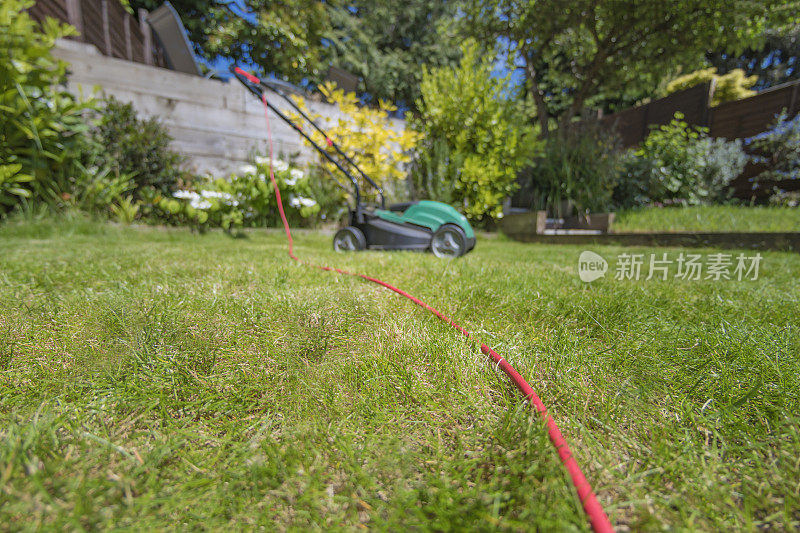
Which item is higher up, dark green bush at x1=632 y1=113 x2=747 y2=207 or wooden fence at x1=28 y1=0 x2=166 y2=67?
wooden fence at x1=28 y1=0 x2=166 y2=67

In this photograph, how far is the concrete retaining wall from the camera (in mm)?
4594

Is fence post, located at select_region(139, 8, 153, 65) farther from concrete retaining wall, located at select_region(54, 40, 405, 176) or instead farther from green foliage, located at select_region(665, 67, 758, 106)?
green foliage, located at select_region(665, 67, 758, 106)

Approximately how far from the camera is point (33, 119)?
3467 mm

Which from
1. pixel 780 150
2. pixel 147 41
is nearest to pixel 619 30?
pixel 780 150

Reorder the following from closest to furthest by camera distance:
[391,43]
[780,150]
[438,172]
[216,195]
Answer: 1. [216,195]
2. [438,172]
3. [780,150]
4. [391,43]

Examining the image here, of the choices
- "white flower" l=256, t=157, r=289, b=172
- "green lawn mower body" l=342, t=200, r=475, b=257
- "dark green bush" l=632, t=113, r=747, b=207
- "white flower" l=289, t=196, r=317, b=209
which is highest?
"dark green bush" l=632, t=113, r=747, b=207

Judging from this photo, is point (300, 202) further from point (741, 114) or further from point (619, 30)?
point (741, 114)

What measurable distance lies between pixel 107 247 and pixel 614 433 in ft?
12.5

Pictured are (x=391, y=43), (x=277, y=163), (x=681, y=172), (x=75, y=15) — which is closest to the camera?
(x=277, y=163)

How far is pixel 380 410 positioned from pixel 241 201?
14.9ft

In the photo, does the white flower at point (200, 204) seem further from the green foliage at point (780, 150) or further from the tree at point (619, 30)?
the green foliage at point (780, 150)

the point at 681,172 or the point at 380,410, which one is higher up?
the point at 681,172

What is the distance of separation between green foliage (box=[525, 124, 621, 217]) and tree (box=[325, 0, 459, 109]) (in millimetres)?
10966

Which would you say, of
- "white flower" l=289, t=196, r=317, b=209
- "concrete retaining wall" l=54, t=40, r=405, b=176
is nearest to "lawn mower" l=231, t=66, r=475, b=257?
"white flower" l=289, t=196, r=317, b=209
